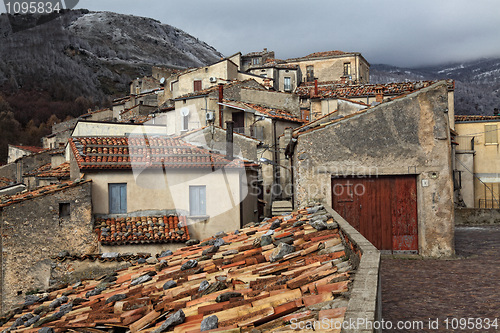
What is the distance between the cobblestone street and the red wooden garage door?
2.12ft

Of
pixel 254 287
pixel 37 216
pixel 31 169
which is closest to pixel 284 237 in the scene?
pixel 254 287

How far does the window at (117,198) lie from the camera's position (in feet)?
53.1

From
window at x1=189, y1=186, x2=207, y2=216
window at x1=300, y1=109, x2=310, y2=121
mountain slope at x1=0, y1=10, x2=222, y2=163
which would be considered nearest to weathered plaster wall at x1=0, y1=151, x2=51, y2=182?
mountain slope at x1=0, y1=10, x2=222, y2=163

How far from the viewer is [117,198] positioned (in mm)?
16266

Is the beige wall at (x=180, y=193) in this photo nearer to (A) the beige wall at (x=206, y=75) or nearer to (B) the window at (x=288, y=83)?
(A) the beige wall at (x=206, y=75)

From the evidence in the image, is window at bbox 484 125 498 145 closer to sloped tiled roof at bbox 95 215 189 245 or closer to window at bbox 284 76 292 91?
window at bbox 284 76 292 91

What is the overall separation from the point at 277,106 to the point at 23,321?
2494 centimetres

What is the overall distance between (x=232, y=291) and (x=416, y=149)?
25.2 ft

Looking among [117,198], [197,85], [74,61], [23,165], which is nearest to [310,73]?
[197,85]

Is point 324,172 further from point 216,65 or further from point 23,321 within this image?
point 216,65

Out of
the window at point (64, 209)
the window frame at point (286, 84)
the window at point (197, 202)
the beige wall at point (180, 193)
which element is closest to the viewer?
the window at point (64, 209)

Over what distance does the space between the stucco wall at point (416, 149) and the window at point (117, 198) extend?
7.99 meters

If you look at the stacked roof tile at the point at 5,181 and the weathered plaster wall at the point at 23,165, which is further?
the weathered plaster wall at the point at 23,165

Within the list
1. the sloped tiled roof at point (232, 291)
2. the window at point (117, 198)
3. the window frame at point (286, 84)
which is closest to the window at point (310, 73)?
the window frame at point (286, 84)
